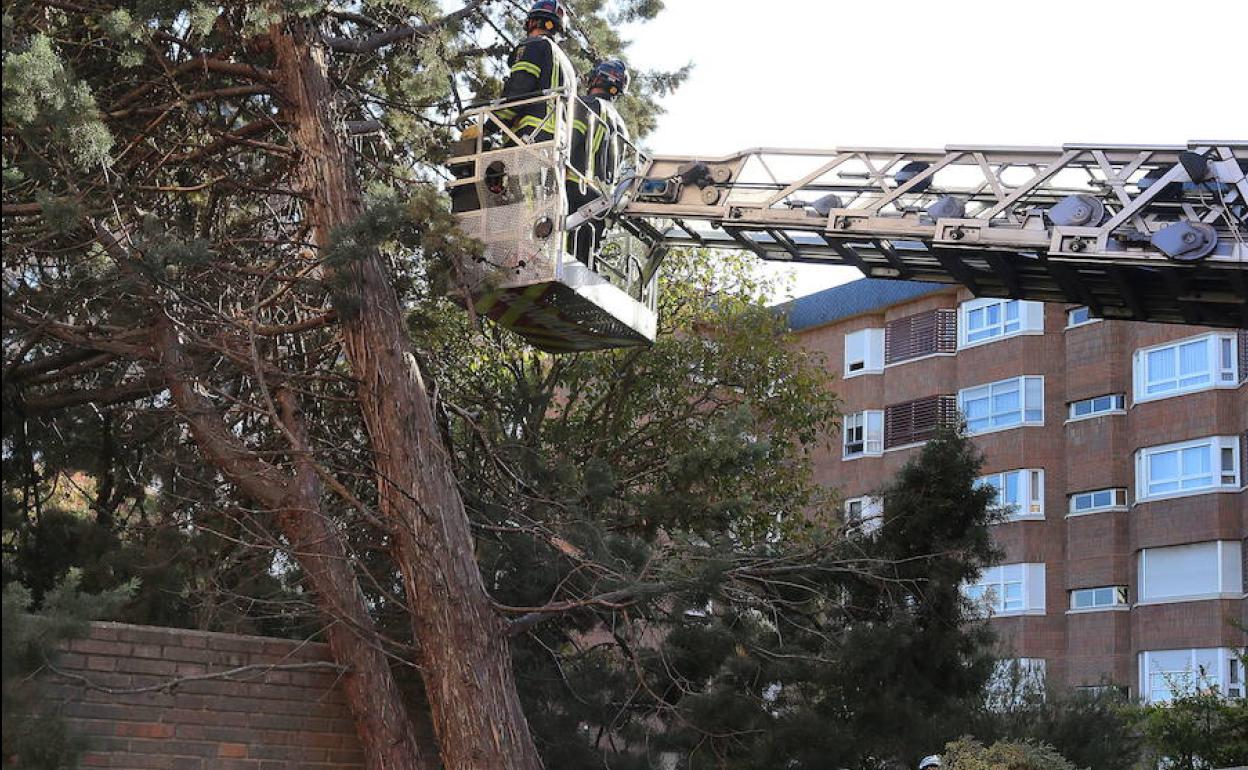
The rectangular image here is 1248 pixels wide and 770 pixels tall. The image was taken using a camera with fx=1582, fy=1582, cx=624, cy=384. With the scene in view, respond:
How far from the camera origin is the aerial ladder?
1049 cm

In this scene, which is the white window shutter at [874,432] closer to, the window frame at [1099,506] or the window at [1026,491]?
the window at [1026,491]

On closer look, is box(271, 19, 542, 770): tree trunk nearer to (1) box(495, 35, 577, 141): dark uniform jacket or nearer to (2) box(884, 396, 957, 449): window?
(1) box(495, 35, 577, 141): dark uniform jacket

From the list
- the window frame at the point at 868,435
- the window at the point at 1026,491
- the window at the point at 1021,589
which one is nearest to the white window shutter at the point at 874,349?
the window frame at the point at 868,435

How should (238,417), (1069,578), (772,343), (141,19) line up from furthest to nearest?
(1069,578)
(772,343)
(238,417)
(141,19)

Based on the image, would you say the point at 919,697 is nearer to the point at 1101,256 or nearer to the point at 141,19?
the point at 1101,256

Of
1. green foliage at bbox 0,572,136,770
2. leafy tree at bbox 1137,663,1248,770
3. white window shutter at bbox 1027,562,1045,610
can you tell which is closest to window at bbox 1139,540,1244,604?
white window shutter at bbox 1027,562,1045,610

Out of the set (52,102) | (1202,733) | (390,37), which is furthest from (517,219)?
(1202,733)

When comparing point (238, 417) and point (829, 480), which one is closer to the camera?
point (238, 417)

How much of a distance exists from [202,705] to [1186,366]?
2536cm

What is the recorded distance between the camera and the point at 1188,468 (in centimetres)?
3100

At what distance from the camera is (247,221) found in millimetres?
13070

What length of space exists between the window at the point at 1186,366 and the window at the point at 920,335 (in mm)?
5423

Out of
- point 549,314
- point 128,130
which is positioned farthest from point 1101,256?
point 128,130

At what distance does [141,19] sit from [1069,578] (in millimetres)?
26573
